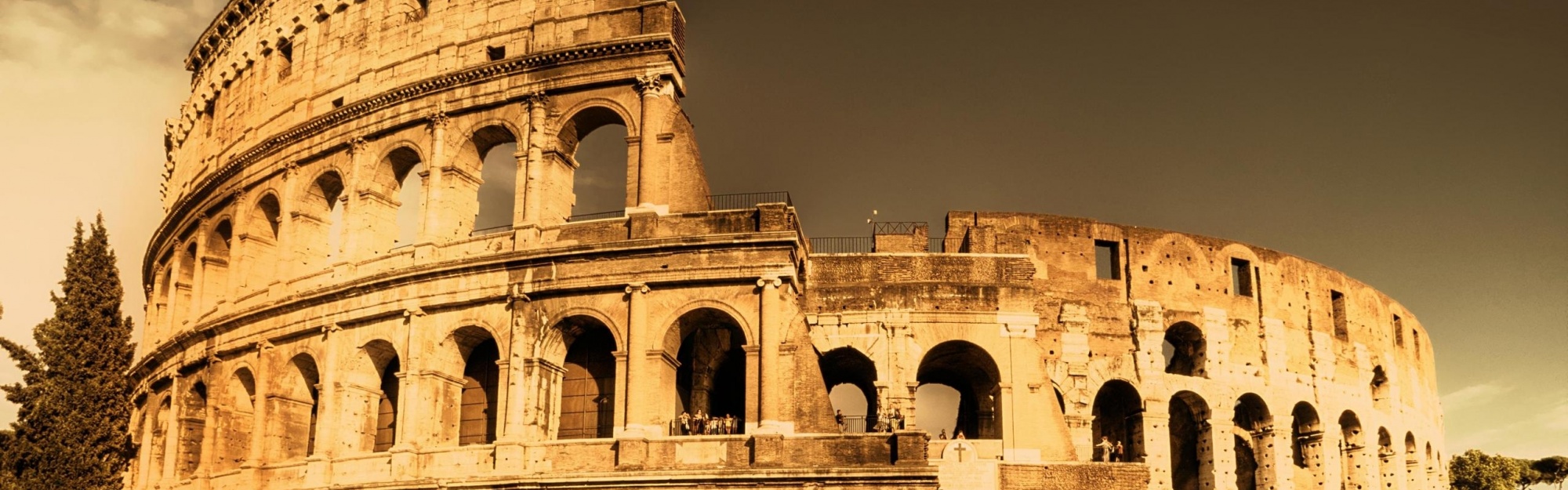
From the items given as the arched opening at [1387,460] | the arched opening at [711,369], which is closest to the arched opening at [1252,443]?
the arched opening at [1387,460]

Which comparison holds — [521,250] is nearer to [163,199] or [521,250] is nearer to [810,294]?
[810,294]

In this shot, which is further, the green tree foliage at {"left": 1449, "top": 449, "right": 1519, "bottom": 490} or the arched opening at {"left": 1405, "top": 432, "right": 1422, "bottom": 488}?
the green tree foliage at {"left": 1449, "top": 449, "right": 1519, "bottom": 490}

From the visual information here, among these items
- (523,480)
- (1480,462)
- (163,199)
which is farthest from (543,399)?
(1480,462)

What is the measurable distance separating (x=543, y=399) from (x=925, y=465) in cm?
674

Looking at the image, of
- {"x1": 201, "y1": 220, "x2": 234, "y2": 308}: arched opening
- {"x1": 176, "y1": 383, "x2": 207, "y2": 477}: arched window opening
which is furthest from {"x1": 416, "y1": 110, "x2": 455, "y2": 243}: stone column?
{"x1": 176, "y1": 383, "x2": 207, "y2": 477}: arched window opening

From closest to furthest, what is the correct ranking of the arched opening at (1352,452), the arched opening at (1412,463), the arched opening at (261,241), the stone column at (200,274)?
the arched opening at (261,241), the stone column at (200,274), the arched opening at (1352,452), the arched opening at (1412,463)

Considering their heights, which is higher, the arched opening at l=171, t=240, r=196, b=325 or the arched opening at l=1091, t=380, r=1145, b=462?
the arched opening at l=171, t=240, r=196, b=325

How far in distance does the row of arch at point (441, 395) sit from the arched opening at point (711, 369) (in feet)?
0.09

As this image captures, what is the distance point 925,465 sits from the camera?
851 inches

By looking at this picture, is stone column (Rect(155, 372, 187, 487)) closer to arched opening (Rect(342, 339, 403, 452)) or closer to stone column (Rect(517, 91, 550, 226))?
arched opening (Rect(342, 339, 403, 452))

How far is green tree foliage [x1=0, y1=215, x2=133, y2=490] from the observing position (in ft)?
88.4

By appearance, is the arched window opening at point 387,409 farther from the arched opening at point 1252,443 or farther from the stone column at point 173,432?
the arched opening at point 1252,443

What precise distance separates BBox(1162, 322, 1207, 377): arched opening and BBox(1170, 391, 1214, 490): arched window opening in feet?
2.35

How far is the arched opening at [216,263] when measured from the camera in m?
30.6
